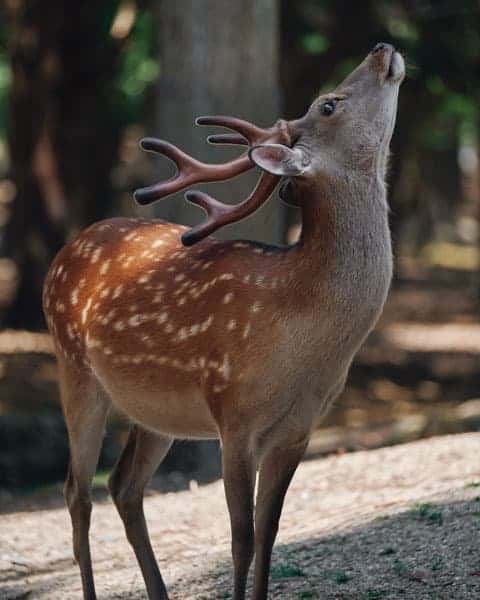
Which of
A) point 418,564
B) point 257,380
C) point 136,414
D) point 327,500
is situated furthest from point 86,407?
point 327,500

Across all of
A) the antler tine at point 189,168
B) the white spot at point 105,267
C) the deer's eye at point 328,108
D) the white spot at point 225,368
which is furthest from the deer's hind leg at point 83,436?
the deer's eye at point 328,108

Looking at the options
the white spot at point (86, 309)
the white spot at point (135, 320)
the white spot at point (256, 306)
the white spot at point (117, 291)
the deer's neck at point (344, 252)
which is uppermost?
the deer's neck at point (344, 252)

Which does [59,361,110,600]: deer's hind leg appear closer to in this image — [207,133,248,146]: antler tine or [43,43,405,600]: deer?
[43,43,405,600]: deer

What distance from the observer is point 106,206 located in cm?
2222

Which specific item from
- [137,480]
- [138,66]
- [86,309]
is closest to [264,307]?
[86,309]

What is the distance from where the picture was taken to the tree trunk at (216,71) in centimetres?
948

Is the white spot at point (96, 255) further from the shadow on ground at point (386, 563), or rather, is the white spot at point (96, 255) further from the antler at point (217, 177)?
the shadow on ground at point (386, 563)

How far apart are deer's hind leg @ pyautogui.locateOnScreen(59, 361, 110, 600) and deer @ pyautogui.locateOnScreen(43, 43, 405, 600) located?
20 centimetres

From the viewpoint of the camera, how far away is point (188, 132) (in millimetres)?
9547

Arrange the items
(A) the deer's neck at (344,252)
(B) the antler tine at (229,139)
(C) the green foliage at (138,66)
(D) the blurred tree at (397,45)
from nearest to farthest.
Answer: (A) the deer's neck at (344,252) < (B) the antler tine at (229,139) < (D) the blurred tree at (397,45) < (C) the green foliage at (138,66)

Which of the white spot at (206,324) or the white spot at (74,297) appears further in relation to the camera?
the white spot at (74,297)

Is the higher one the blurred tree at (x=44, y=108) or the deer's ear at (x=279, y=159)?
the deer's ear at (x=279, y=159)

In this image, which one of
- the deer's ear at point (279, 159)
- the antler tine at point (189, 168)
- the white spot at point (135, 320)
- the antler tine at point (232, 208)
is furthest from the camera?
the white spot at point (135, 320)

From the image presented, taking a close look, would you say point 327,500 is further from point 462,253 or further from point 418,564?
point 462,253
